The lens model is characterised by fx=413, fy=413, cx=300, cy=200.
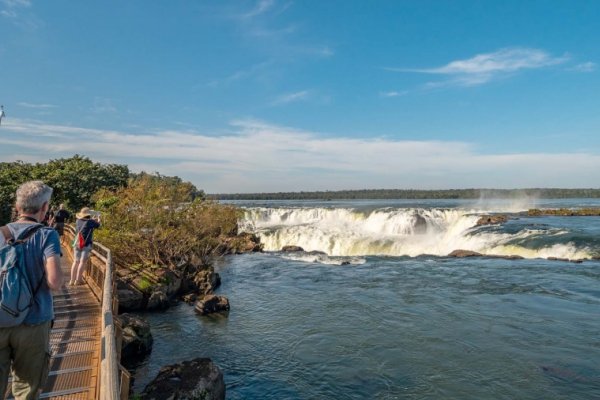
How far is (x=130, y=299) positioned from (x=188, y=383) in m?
9.42

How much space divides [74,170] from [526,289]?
1423 inches

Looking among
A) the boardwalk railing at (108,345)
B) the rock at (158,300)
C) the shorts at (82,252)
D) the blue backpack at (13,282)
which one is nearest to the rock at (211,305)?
the rock at (158,300)

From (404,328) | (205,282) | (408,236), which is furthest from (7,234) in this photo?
(408,236)

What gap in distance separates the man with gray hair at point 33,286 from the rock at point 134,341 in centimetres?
907

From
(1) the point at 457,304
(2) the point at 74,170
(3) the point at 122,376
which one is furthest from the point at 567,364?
(2) the point at 74,170

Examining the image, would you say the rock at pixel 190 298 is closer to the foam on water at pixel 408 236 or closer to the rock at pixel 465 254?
the foam on water at pixel 408 236

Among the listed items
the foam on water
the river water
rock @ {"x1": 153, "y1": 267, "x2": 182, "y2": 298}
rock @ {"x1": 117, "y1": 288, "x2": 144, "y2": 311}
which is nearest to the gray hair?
the river water

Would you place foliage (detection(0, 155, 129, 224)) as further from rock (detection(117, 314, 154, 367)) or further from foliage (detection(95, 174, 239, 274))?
rock (detection(117, 314, 154, 367))

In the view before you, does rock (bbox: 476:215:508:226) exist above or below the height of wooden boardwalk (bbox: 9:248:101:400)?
above

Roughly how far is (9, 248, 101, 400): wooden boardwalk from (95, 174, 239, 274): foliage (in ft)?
30.1

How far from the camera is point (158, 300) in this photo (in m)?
17.9

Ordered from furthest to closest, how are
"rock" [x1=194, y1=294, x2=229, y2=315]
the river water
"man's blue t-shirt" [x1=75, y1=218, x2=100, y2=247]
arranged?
"rock" [x1=194, y1=294, x2=229, y2=315] → the river water → "man's blue t-shirt" [x1=75, y1=218, x2=100, y2=247]

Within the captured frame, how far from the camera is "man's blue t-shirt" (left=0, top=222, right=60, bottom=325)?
11.8 ft

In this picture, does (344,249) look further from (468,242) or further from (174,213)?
(174,213)
